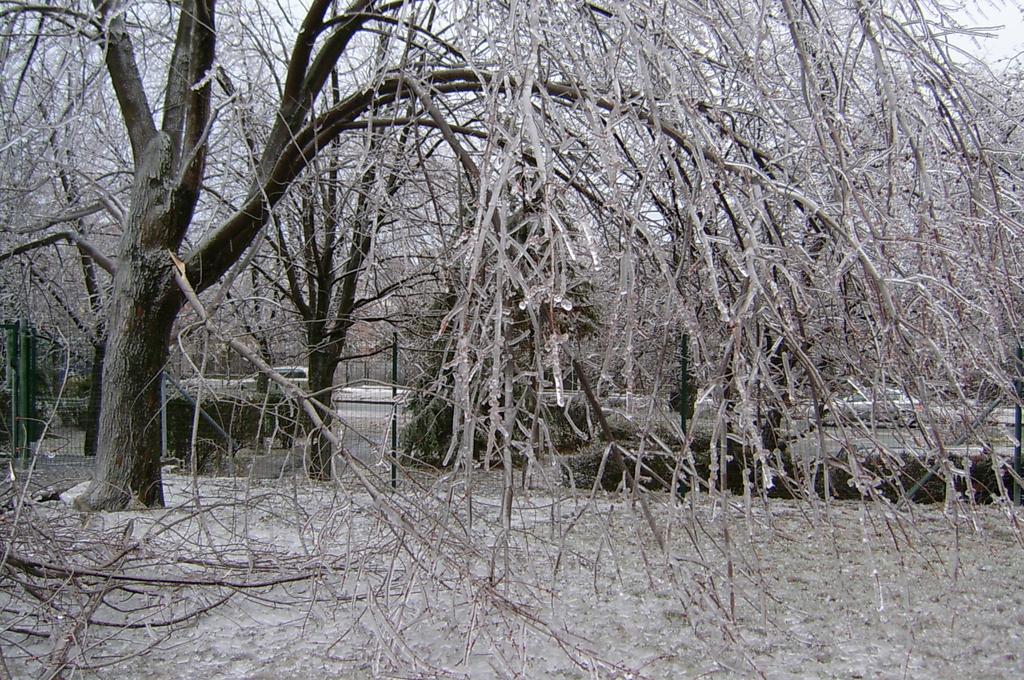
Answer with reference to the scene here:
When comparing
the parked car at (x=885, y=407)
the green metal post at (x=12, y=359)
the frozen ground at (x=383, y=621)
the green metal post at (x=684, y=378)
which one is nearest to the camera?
the parked car at (x=885, y=407)

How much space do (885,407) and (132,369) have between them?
19.1 ft

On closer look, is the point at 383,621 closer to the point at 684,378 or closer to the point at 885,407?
the point at 885,407

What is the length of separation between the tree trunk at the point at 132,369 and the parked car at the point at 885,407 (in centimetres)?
543

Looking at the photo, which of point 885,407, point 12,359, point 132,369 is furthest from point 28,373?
point 885,407

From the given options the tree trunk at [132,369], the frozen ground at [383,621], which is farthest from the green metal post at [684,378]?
the tree trunk at [132,369]

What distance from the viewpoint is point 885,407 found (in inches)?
94.4

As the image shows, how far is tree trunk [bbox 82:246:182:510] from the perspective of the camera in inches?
259

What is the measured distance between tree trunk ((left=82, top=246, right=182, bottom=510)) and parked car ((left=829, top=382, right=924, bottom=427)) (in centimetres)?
543

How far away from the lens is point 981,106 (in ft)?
10.1

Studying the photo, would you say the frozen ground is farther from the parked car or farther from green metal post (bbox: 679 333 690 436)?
green metal post (bbox: 679 333 690 436)

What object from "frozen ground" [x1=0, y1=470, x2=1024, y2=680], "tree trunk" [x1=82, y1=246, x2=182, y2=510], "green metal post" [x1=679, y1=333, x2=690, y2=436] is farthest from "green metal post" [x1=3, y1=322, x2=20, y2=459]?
"green metal post" [x1=679, y1=333, x2=690, y2=436]

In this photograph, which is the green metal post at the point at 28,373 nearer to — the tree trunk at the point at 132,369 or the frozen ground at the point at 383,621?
the tree trunk at the point at 132,369

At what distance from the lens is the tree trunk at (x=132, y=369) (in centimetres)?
659

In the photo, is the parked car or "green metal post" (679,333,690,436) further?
"green metal post" (679,333,690,436)
